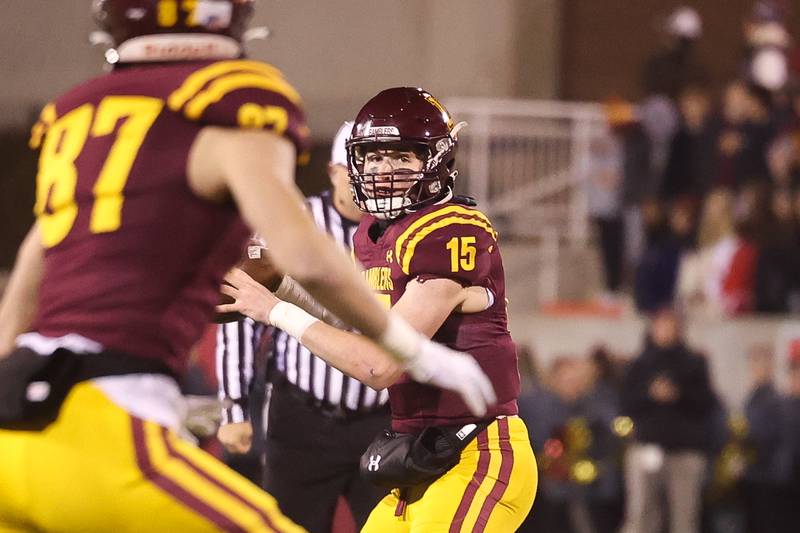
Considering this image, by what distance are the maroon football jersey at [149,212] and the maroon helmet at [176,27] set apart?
0.06 m

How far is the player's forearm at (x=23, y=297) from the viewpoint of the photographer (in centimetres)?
304

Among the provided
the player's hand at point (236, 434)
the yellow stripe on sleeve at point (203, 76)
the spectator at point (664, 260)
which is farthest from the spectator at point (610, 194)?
the yellow stripe on sleeve at point (203, 76)

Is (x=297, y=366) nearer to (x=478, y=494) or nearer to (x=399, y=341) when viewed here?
(x=478, y=494)

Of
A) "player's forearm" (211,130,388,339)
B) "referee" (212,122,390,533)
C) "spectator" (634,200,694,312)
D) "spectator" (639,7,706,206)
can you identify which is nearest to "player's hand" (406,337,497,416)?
"player's forearm" (211,130,388,339)

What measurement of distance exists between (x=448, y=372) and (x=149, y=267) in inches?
23.3

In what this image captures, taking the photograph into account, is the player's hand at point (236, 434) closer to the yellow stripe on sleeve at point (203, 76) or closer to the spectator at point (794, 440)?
the yellow stripe on sleeve at point (203, 76)

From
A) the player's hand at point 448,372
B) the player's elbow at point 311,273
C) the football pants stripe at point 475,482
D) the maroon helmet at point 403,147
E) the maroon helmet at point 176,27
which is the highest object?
the maroon helmet at point 176,27

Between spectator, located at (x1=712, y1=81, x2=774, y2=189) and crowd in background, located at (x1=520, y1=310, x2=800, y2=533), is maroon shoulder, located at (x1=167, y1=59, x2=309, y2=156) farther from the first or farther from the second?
spectator, located at (x1=712, y1=81, x2=774, y2=189)

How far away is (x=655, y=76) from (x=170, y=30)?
904 centimetres

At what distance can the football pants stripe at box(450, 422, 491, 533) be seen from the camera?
3889 mm

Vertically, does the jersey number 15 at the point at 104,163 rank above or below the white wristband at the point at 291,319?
above

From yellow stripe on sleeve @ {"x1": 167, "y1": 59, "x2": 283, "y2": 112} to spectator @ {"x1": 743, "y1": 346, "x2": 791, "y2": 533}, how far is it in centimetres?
735

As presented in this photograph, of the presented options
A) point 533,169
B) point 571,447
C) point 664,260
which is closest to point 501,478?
point 571,447

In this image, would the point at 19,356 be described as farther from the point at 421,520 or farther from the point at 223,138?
the point at 421,520
